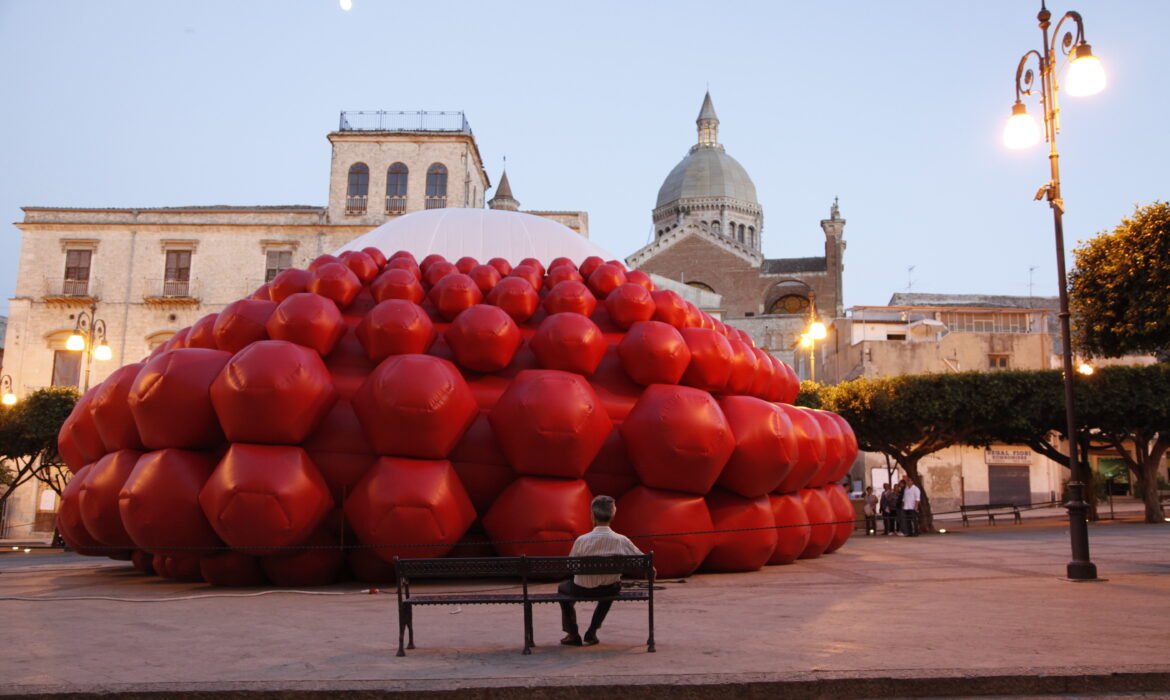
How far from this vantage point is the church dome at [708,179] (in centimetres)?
8956

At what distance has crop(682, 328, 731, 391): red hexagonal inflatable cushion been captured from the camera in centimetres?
1367

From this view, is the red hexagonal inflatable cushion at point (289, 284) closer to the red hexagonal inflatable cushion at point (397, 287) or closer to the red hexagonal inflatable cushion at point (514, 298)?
the red hexagonal inflatable cushion at point (397, 287)

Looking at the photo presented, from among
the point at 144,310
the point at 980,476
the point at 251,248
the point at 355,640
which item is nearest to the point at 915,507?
the point at 980,476

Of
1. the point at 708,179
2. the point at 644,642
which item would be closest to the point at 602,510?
the point at 644,642

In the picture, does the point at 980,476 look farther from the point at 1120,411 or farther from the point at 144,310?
the point at 144,310

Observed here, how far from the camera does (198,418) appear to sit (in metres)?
12.1

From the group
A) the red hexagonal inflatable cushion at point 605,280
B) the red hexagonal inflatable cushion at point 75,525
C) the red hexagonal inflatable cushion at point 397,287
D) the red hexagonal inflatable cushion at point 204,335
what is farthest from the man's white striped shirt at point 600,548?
the red hexagonal inflatable cushion at point 75,525

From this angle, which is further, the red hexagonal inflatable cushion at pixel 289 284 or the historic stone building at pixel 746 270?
the historic stone building at pixel 746 270

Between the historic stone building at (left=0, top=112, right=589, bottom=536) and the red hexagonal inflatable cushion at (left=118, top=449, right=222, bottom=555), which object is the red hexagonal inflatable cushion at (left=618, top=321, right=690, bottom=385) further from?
the historic stone building at (left=0, top=112, right=589, bottom=536)

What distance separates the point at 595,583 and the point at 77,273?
123 ft

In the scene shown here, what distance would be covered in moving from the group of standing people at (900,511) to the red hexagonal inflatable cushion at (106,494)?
19.7 meters

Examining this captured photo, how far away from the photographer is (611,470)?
13.0 metres

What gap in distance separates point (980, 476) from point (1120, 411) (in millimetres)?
13207

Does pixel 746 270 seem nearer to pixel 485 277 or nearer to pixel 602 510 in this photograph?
pixel 485 277
